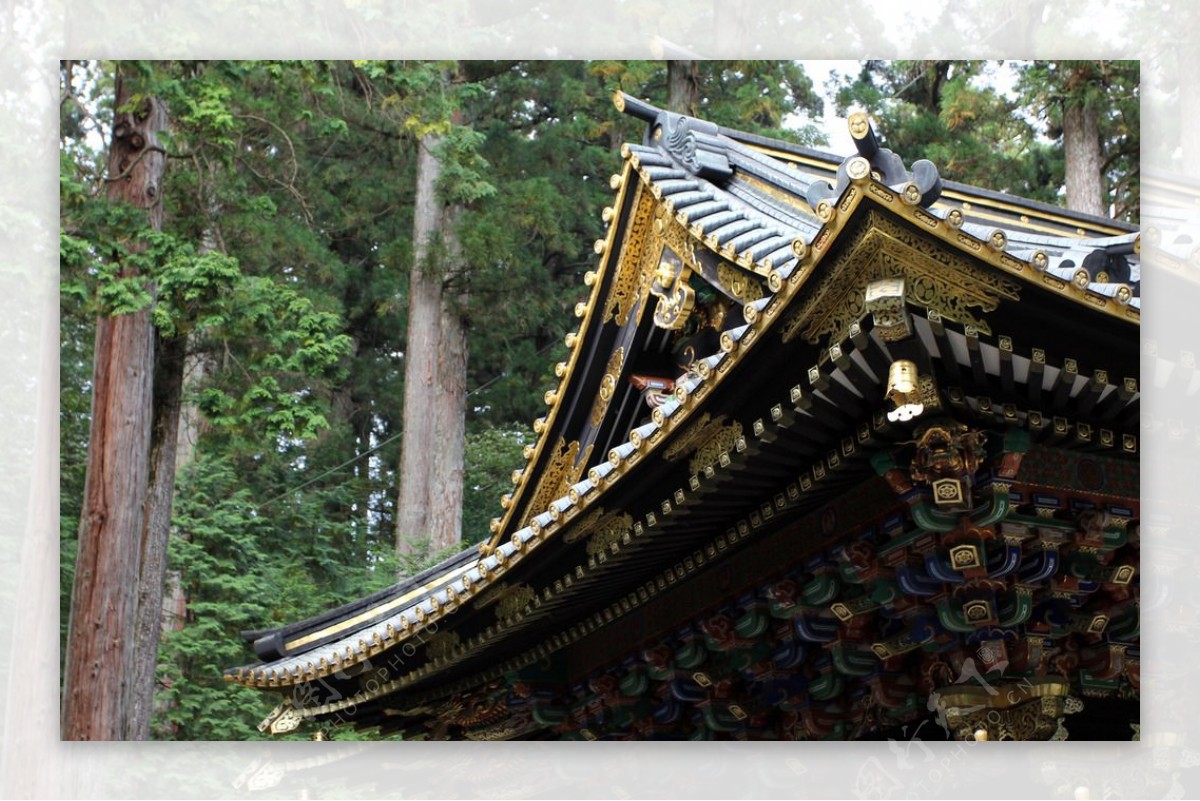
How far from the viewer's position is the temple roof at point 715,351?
2736 millimetres

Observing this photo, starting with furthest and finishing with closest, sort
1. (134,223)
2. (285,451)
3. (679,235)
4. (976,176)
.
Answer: (285,451) → (976,176) → (134,223) → (679,235)

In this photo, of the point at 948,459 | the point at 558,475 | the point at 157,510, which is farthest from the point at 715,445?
the point at 157,510

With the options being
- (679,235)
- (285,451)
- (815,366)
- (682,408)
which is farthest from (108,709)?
(285,451)

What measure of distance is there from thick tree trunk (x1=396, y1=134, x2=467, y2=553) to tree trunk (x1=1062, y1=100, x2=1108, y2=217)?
4.50 m

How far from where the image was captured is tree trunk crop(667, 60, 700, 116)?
10003 millimetres

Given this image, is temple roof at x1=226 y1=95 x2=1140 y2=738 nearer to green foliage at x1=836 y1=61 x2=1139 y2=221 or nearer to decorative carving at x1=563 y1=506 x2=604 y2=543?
decorative carving at x1=563 y1=506 x2=604 y2=543

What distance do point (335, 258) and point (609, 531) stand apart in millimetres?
8213

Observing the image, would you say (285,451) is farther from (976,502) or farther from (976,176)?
(976,502)

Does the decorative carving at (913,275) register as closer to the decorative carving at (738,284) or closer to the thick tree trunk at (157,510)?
the decorative carving at (738,284)

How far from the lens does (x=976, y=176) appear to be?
32.0ft

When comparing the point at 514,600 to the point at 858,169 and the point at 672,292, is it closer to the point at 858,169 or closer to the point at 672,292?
the point at 672,292

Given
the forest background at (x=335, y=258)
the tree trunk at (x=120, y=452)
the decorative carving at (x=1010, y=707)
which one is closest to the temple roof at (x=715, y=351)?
the decorative carving at (x=1010, y=707)

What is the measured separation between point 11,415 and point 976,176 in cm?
665

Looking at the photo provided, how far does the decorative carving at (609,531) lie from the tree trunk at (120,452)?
112 inches
